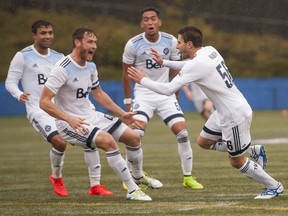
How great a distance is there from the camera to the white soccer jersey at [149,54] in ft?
44.4

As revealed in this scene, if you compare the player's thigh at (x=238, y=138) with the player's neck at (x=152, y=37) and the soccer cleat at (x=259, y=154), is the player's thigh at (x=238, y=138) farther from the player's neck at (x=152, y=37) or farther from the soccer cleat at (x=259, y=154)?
the player's neck at (x=152, y=37)

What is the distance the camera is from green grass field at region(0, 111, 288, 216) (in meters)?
10.0

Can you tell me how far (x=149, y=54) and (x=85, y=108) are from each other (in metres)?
2.24

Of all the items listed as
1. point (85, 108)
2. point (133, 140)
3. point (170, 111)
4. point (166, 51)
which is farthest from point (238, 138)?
point (166, 51)

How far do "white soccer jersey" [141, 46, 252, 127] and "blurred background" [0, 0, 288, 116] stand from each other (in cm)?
624

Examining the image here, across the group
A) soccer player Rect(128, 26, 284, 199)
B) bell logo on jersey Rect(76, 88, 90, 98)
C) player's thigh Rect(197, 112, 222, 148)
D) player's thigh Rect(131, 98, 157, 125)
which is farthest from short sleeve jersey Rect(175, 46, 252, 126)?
player's thigh Rect(131, 98, 157, 125)

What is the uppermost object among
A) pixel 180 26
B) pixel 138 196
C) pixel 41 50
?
pixel 41 50

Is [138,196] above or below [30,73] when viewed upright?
below

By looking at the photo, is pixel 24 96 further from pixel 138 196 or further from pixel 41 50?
pixel 138 196

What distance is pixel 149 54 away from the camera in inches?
532

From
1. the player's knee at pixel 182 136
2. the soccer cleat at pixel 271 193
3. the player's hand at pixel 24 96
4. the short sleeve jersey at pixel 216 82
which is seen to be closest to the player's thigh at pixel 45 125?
the player's hand at pixel 24 96

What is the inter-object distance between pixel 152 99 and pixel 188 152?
1.01 m

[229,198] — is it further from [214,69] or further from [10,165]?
[10,165]

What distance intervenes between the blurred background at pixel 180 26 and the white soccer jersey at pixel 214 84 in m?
6.24
